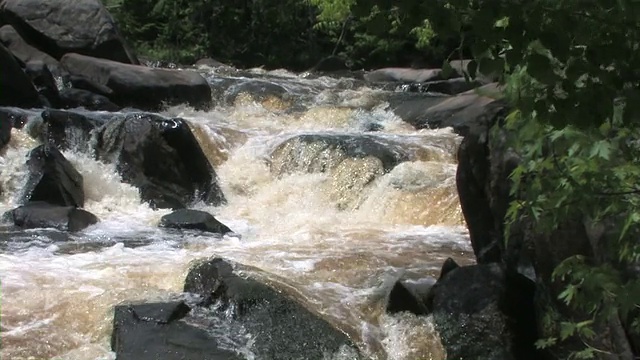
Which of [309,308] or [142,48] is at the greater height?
[142,48]

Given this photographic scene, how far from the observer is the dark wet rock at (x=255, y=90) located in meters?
15.8

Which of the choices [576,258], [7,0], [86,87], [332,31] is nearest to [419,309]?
[576,258]

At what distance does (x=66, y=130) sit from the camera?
423 inches

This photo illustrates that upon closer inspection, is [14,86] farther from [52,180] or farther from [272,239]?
[272,239]

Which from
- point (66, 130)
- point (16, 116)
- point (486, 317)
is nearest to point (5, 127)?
point (16, 116)

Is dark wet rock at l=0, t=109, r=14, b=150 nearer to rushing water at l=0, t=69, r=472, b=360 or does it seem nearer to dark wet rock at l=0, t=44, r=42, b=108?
rushing water at l=0, t=69, r=472, b=360

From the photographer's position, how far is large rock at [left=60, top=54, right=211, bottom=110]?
45.9 feet

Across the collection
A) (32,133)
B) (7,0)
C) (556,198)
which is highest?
(7,0)

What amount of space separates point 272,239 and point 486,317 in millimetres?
3620

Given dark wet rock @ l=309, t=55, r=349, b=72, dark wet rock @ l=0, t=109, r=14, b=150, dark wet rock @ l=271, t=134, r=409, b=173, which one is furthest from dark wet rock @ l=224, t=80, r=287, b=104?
dark wet rock @ l=309, t=55, r=349, b=72

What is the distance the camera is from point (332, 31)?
973 inches

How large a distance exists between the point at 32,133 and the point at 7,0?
7615mm

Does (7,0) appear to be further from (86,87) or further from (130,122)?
(130,122)

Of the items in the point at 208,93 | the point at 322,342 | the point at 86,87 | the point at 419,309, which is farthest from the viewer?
the point at 208,93
